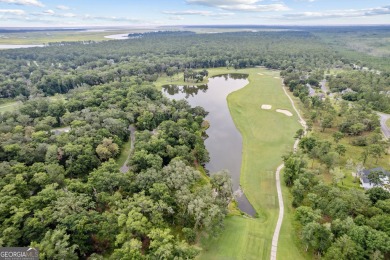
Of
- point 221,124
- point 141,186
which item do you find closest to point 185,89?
point 221,124

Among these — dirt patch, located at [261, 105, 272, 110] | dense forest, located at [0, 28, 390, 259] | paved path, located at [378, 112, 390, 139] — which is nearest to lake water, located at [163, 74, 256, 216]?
dense forest, located at [0, 28, 390, 259]

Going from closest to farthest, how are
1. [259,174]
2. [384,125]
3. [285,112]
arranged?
[259,174] → [384,125] → [285,112]

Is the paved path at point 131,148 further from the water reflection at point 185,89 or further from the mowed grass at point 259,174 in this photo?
the water reflection at point 185,89

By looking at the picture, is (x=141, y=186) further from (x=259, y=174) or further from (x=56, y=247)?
(x=259, y=174)

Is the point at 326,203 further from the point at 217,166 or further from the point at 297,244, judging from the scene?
the point at 217,166

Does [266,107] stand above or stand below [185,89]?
above

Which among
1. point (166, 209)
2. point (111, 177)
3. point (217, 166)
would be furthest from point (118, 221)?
point (217, 166)

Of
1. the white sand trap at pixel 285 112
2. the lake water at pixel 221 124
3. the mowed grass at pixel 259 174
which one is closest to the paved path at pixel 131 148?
the lake water at pixel 221 124
